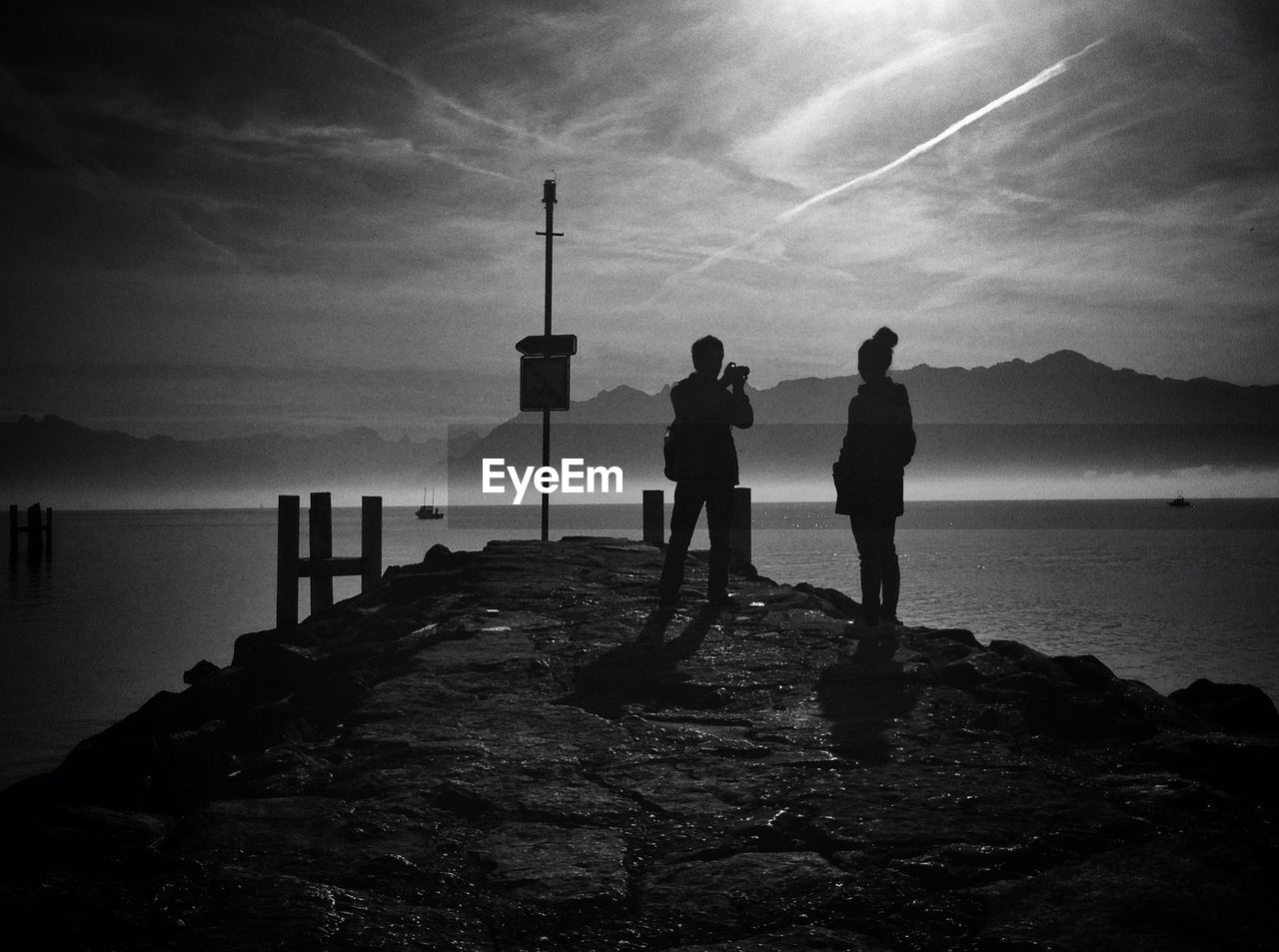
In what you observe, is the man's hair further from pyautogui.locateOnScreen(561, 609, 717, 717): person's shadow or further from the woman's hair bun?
pyautogui.locateOnScreen(561, 609, 717, 717): person's shadow

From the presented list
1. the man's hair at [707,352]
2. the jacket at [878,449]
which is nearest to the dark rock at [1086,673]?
the jacket at [878,449]

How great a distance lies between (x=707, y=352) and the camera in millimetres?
8617

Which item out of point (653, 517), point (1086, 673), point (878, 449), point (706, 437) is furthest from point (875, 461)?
point (653, 517)

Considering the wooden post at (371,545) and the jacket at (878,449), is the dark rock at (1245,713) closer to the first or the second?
the jacket at (878,449)

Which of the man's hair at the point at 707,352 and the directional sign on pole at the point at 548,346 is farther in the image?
the directional sign on pole at the point at 548,346

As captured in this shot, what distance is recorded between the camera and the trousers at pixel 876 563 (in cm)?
823

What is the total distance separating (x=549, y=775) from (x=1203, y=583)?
163 feet

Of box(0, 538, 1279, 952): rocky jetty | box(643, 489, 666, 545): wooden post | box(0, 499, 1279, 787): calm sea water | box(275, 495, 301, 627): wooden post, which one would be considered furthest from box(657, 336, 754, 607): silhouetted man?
box(0, 499, 1279, 787): calm sea water

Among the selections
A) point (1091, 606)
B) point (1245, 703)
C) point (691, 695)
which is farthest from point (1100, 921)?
point (1091, 606)

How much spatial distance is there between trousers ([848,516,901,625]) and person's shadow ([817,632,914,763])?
71cm

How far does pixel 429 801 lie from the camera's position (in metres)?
4.50

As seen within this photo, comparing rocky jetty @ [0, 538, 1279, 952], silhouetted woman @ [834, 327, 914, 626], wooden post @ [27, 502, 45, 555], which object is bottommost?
wooden post @ [27, 502, 45, 555]

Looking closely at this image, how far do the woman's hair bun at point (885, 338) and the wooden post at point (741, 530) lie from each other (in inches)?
212

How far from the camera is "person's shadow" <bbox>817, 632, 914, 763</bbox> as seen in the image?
17.3ft
